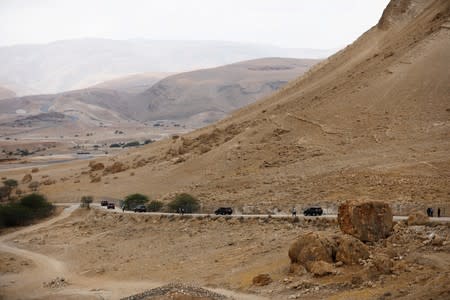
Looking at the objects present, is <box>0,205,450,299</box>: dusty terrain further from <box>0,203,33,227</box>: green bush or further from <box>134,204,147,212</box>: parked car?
<box>0,203,33,227</box>: green bush

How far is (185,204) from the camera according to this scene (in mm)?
39406

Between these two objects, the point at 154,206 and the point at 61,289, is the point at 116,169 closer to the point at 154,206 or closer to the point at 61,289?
the point at 154,206

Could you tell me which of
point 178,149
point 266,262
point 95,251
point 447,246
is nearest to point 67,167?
point 178,149

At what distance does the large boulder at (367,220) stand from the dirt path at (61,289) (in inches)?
194

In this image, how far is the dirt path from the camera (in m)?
26.4

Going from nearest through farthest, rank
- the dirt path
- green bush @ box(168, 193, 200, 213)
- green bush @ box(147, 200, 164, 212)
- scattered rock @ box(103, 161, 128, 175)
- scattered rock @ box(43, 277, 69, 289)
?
the dirt path
scattered rock @ box(43, 277, 69, 289)
green bush @ box(168, 193, 200, 213)
green bush @ box(147, 200, 164, 212)
scattered rock @ box(103, 161, 128, 175)

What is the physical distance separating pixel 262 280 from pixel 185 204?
17.0 m

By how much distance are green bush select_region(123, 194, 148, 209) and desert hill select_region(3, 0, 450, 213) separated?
56.5 inches

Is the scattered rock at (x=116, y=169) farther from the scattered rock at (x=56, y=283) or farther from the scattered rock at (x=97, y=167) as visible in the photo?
the scattered rock at (x=56, y=283)

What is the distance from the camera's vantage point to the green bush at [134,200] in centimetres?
4456

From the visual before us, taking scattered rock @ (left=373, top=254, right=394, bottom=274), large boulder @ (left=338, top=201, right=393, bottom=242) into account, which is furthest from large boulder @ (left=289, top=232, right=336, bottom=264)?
scattered rock @ (left=373, top=254, right=394, bottom=274)

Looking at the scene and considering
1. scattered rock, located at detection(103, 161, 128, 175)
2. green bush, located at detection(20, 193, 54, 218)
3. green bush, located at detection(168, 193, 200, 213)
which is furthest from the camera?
scattered rock, located at detection(103, 161, 128, 175)

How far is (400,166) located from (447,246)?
1651cm

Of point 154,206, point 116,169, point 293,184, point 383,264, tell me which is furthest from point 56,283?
point 116,169
